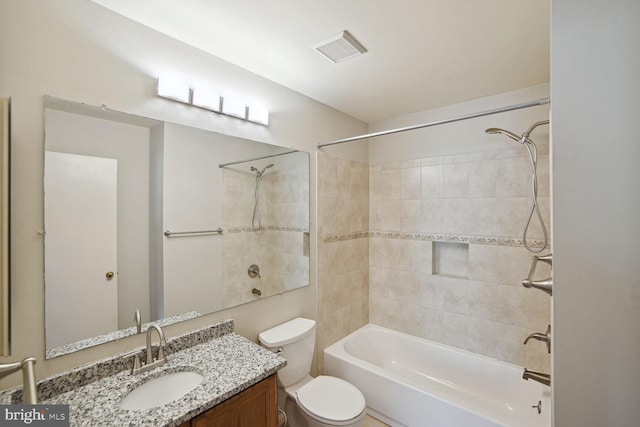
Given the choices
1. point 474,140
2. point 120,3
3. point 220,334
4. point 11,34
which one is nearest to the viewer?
point 11,34

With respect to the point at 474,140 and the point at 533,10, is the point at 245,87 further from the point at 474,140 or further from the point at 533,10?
the point at 474,140

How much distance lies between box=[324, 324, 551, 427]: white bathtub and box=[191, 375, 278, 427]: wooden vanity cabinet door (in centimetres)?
98

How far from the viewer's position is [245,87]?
72.4 inches

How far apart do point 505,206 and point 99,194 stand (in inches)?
105

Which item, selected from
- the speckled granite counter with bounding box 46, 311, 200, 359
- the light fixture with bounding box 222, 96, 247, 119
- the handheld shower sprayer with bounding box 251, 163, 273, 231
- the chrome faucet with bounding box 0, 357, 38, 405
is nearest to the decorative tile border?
the handheld shower sprayer with bounding box 251, 163, 273, 231

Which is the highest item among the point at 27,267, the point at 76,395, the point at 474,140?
the point at 474,140

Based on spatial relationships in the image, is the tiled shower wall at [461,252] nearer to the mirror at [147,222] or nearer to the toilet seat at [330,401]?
the toilet seat at [330,401]

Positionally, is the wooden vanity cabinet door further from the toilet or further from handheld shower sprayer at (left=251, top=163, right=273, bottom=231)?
handheld shower sprayer at (left=251, top=163, right=273, bottom=231)

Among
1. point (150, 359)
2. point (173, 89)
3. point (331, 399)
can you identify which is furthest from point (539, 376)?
point (173, 89)

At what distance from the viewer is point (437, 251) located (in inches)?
104

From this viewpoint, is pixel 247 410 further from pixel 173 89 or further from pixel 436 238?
pixel 436 238

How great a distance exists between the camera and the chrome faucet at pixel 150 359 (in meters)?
1.28

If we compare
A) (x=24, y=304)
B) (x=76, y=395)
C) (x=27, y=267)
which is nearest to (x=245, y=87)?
(x=27, y=267)

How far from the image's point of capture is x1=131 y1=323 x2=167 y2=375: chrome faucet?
1.28m
